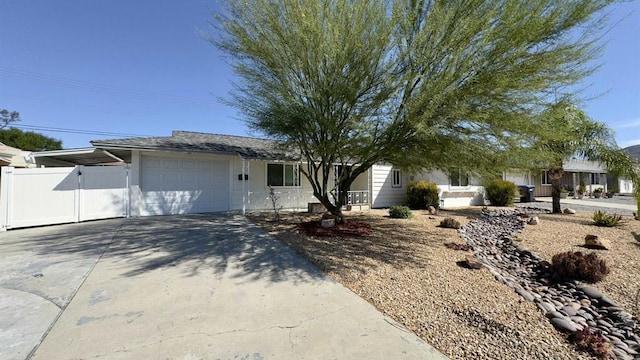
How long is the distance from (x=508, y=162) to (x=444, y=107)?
79.6 inches

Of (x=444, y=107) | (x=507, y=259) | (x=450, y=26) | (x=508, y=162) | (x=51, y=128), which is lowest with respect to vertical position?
(x=507, y=259)

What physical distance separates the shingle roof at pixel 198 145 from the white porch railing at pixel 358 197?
4.22m

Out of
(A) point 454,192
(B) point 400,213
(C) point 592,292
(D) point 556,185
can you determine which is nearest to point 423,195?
(A) point 454,192

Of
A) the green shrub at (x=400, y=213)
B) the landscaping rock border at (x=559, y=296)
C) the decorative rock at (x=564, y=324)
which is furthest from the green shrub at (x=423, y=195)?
the decorative rock at (x=564, y=324)

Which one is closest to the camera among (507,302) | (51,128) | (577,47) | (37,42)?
(507,302)

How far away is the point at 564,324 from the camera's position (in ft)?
11.0

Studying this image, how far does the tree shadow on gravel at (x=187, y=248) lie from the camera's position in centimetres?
487

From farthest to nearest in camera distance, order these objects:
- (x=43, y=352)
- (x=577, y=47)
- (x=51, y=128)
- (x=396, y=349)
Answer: (x=51, y=128)
(x=577, y=47)
(x=396, y=349)
(x=43, y=352)

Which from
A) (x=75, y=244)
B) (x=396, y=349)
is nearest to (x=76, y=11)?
(x=75, y=244)

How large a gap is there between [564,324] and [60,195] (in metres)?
12.9

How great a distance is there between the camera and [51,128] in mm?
25734

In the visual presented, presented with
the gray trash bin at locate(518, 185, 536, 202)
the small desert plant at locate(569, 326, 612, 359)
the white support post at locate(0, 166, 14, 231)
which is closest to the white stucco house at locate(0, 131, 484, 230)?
the white support post at locate(0, 166, 14, 231)

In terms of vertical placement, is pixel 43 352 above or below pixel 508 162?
below

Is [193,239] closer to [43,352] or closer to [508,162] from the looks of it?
[43,352]
